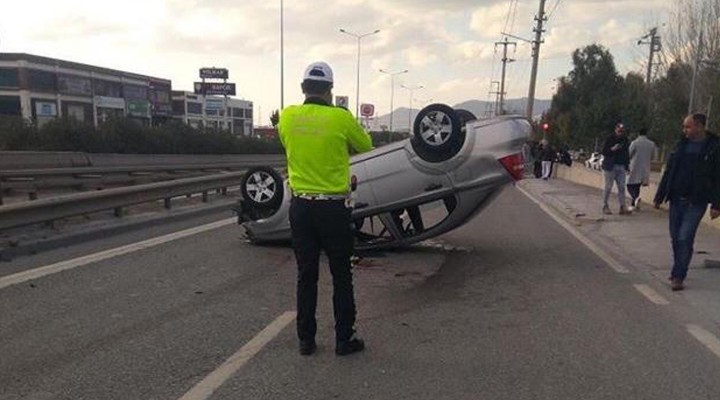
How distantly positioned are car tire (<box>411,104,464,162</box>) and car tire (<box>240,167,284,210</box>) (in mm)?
1952

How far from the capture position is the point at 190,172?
2452cm

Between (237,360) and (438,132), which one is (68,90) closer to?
(438,132)

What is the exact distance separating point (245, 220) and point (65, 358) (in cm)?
476

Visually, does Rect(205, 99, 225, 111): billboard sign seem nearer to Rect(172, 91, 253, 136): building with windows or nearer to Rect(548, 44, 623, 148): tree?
Rect(172, 91, 253, 136): building with windows

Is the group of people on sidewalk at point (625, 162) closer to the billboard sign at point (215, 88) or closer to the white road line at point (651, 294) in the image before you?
the white road line at point (651, 294)

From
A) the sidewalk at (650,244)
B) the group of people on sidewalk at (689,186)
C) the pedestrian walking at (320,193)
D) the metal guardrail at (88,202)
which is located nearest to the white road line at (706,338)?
the sidewalk at (650,244)

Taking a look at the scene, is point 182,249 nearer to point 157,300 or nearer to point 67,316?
point 157,300

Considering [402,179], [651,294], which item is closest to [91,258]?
[402,179]

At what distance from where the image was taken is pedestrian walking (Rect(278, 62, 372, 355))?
5059 millimetres

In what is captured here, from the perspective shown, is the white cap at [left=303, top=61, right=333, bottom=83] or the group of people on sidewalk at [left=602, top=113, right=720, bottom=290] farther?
the group of people on sidewalk at [left=602, top=113, right=720, bottom=290]

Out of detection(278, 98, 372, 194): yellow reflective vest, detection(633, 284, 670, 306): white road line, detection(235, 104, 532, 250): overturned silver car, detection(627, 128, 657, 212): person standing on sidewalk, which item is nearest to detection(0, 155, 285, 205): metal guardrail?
detection(235, 104, 532, 250): overturned silver car

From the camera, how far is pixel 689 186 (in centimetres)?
709

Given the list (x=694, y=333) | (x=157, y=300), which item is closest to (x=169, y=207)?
(x=157, y=300)

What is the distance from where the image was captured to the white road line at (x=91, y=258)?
7379mm
